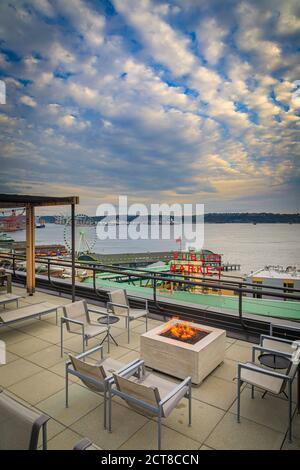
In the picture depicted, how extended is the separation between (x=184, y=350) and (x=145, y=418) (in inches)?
34.8

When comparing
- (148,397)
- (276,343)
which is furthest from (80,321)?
(276,343)

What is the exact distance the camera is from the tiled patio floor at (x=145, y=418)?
2357mm

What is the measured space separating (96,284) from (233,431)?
17.0 ft

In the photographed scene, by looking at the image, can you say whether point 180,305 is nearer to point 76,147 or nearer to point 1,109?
point 1,109

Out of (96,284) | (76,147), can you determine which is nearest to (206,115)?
(76,147)

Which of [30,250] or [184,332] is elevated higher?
[30,250]

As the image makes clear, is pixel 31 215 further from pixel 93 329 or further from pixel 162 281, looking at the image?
pixel 93 329

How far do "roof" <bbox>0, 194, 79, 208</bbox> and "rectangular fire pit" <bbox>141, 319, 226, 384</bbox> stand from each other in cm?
399

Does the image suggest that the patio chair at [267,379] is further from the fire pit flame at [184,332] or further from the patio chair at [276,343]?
the fire pit flame at [184,332]

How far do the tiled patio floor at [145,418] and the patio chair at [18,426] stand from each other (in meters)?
0.87

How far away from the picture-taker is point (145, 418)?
105 inches

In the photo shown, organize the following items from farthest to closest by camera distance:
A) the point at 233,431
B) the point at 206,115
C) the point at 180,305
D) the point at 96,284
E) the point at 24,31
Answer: the point at 206,115
the point at 24,31
the point at 96,284
the point at 180,305
the point at 233,431

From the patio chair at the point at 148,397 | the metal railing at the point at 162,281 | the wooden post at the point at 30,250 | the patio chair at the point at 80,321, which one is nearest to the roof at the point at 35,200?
the wooden post at the point at 30,250

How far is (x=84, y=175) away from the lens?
180 feet
